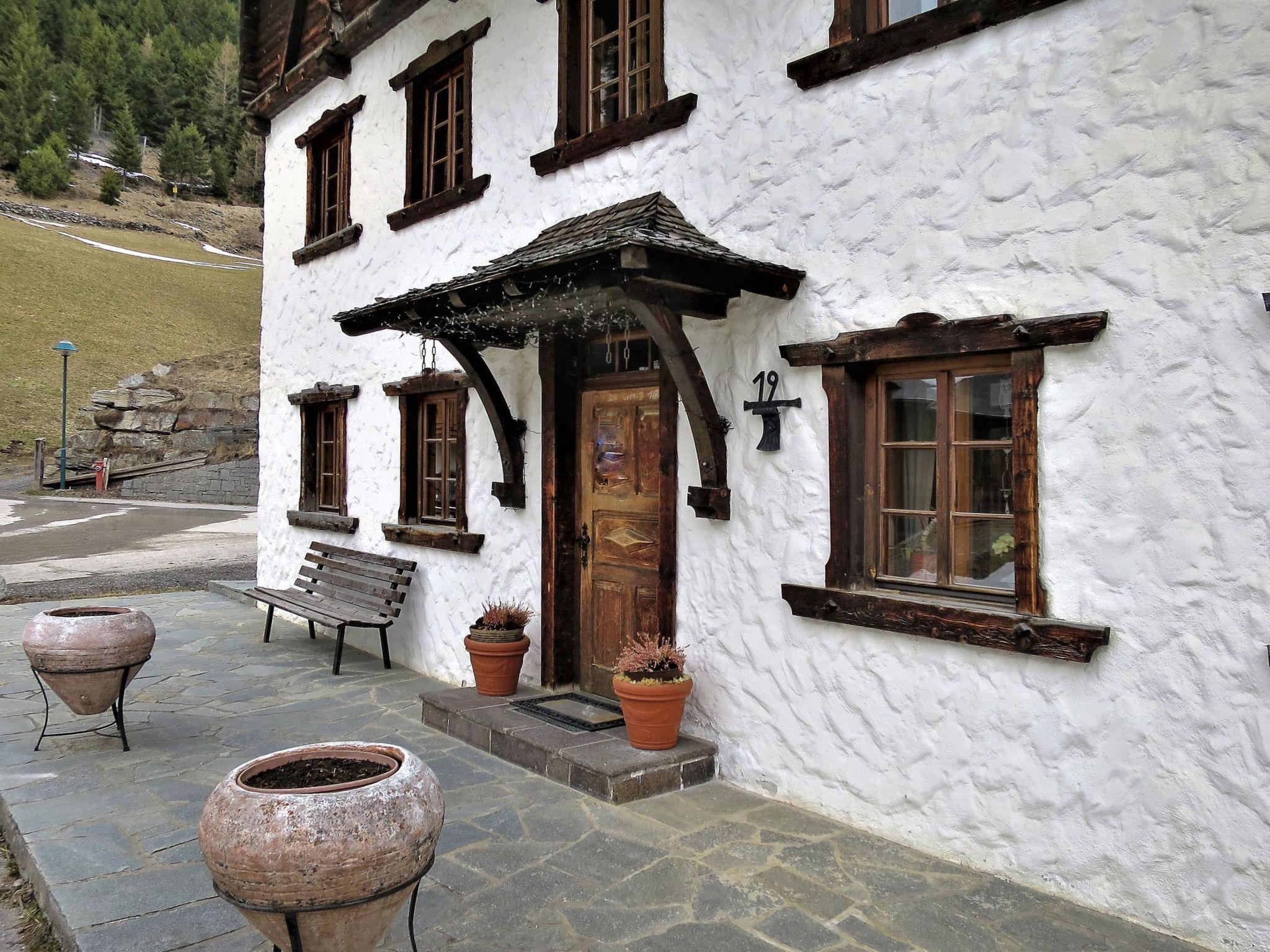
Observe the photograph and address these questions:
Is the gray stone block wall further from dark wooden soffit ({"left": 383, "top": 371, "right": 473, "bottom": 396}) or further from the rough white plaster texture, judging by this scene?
the rough white plaster texture

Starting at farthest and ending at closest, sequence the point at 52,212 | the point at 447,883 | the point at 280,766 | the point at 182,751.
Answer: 1. the point at 52,212
2. the point at 182,751
3. the point at 447,883
4. the point at 280,766

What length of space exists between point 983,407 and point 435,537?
15.2 ft

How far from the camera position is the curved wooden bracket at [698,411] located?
456 cm

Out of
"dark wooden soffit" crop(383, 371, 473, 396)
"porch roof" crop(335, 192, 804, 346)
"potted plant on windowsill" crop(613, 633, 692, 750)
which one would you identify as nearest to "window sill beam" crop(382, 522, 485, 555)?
"dark wooden soffit" crop(383, 371, 473, 396)

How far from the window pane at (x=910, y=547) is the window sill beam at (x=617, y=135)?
8.43 ft

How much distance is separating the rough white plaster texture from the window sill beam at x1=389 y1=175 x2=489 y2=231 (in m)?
1.51

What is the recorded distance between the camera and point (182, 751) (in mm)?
5363

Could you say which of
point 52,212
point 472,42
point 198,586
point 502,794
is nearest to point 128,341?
point 52,212

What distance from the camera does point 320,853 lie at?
2.38 m

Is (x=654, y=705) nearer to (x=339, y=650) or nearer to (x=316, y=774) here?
(x=316, y=774)

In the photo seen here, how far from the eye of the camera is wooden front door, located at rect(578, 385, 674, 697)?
5555 millimetres

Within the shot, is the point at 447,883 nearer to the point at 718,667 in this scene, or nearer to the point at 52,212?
the point at 718,667

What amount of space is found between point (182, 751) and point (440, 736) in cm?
147

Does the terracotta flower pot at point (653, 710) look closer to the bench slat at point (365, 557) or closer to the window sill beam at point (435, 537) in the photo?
the window sill beam at point (435, 537)
